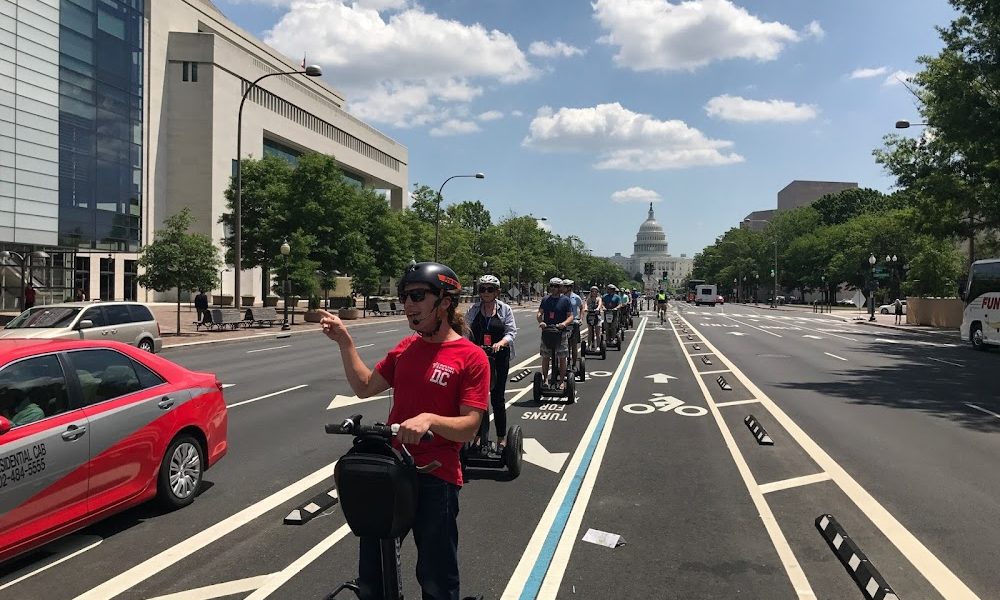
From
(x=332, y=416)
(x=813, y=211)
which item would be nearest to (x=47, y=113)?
(x=332, y=416)

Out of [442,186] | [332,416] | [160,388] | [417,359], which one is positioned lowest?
[332,416]

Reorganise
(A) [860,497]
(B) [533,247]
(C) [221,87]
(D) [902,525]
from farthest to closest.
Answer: (B) [533,247] → (C) [221,87] → (A) [860,497] → (D) [902,525]

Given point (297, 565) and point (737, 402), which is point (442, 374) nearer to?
point (297, 565)

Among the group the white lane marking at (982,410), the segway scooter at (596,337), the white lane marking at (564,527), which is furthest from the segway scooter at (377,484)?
the segway scooter at (596,337)

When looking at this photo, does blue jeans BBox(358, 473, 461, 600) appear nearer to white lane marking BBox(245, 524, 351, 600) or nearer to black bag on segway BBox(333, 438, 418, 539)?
black bag on segway BBox(333, 438, 418, 539)

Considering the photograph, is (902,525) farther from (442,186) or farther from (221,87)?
(221,87)

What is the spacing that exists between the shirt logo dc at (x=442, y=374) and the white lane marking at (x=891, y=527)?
11.3 ft

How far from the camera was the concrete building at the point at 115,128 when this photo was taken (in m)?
34.0

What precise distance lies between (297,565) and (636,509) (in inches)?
108

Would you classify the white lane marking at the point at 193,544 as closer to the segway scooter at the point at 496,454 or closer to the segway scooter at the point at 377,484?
the segway scooter at the point at 496,454

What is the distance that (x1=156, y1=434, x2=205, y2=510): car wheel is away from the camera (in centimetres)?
562

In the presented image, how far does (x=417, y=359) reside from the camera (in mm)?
3170

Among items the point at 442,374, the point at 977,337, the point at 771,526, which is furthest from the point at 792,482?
the point at 977,337

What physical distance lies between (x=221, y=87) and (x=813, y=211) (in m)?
89.2
